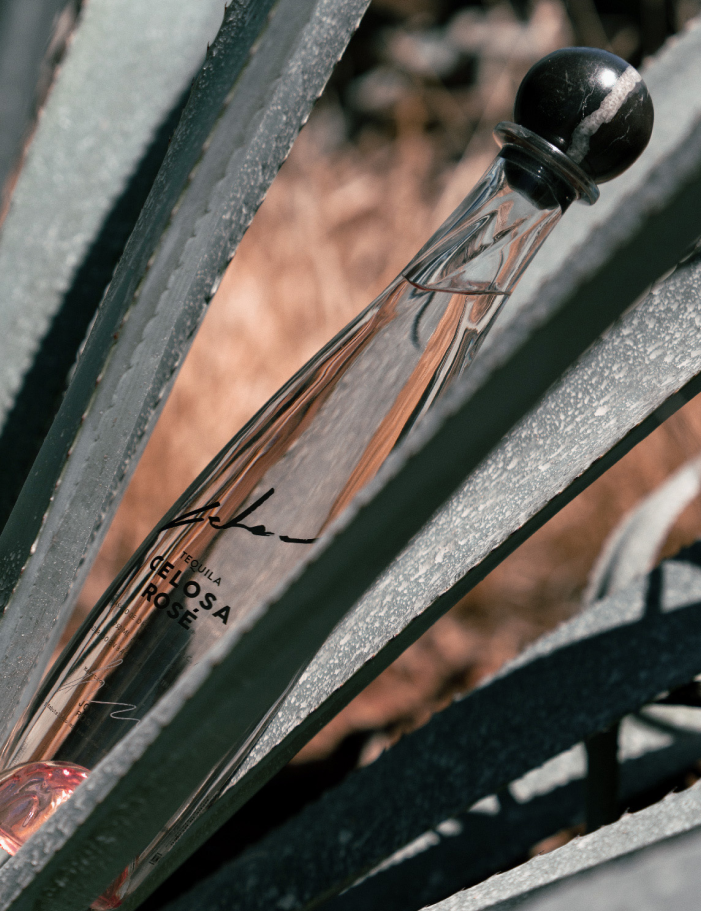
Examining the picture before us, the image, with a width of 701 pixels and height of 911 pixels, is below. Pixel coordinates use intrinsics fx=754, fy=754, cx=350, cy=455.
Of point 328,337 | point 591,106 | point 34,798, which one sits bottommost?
point 34,798

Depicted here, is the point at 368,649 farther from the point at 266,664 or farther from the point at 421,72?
the point at 421,72

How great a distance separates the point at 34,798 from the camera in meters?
0.19

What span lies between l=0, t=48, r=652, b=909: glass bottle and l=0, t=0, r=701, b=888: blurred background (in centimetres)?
48

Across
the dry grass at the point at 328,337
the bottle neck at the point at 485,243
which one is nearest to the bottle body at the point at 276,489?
the bottle neck at the point at 485,243

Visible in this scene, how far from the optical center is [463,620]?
706 mm

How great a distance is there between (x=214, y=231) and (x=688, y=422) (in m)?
0.68

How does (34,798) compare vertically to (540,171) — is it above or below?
below

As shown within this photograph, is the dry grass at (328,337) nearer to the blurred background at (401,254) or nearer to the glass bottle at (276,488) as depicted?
the blurred background at (401,254)

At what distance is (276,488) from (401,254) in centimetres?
61

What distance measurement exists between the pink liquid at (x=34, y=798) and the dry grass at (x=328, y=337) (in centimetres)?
45

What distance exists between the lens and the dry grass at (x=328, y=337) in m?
0.69

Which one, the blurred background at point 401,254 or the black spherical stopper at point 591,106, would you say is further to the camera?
the blurred background at point 401,254
